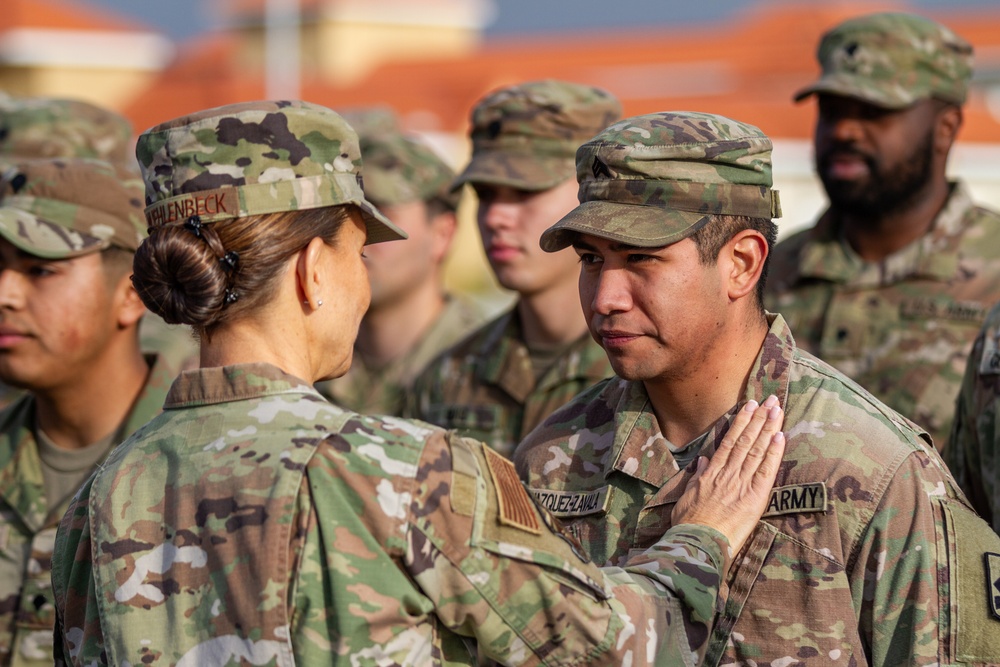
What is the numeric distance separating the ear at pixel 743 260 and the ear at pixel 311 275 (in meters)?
1.08

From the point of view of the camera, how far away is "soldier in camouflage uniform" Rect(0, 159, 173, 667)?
15.9 feet

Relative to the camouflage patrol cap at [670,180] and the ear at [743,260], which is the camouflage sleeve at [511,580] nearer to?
the camouflage patrol cap at [670,180]

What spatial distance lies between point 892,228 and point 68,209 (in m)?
3.64

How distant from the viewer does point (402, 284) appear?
7656 millimetres

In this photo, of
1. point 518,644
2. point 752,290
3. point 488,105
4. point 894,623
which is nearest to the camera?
point 518,644

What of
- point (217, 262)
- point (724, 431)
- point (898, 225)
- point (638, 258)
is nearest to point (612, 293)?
point (638, 258)

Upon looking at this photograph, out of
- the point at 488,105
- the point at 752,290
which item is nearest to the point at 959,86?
the point at 488,105

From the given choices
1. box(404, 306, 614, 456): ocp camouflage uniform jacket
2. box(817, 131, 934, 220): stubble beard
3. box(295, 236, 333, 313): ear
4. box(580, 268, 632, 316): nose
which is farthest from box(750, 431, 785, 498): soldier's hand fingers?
box(817, 131, 934, 220): stubble beard

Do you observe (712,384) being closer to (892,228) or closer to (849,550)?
(849,550)

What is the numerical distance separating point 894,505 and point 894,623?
275 mm

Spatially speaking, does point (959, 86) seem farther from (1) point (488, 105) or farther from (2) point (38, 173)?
(2) point (38, 173)

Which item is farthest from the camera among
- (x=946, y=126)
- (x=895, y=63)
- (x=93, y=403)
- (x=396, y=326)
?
(x=396, y=326)

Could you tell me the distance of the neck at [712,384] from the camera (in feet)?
12.3

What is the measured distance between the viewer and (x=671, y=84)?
28500mm
